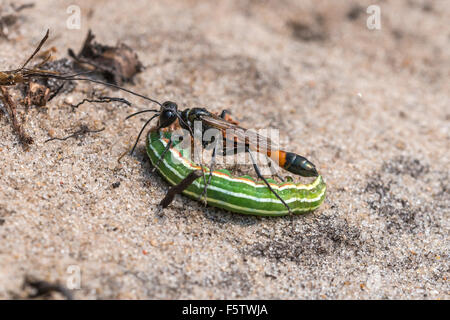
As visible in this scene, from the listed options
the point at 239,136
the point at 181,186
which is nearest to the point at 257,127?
the point at 239,136

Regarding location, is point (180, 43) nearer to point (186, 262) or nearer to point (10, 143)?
point (10, 143)

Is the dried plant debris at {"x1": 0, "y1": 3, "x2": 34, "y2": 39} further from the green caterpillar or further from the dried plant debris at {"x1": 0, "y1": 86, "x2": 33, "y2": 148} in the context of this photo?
the green caterpillar

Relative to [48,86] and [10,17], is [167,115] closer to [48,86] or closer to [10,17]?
[48,86]

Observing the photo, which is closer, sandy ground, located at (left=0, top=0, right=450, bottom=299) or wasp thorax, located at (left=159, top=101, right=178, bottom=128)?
sandy ground, located at (left=0, top=0, right=450, bottom=299)

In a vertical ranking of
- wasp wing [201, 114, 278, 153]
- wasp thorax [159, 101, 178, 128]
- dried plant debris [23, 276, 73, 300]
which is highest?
wasp thorax [159, 101, 178, 128]

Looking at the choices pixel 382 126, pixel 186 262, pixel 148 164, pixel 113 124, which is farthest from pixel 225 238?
pixel 382 126

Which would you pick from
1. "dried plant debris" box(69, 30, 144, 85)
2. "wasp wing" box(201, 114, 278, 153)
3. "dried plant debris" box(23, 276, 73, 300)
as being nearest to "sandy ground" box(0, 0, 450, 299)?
"dried plant debris" box(23, 276, 73, 300)
